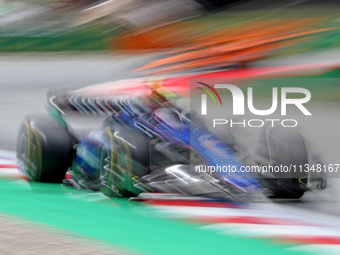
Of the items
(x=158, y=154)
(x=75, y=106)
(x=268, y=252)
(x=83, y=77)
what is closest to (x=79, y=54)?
(x=83, y=77)

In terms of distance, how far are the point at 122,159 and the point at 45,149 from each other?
96cm

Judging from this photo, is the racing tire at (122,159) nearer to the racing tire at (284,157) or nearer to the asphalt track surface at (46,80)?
the racing tire at (284,157)

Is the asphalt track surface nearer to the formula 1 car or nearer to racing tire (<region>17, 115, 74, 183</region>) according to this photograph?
the formula 1 car

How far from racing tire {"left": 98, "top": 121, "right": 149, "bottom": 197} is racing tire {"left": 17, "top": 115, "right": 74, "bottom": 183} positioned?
0.61 m

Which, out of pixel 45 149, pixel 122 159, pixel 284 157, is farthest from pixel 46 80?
pixel 284 157

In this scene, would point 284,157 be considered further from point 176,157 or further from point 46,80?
point 46,80

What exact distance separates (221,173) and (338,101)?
169 inches

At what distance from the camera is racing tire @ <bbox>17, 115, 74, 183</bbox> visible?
16.0 ft

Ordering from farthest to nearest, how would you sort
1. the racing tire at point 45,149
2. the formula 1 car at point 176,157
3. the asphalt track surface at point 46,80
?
the asphalt track surface at point 46,80
the racing tire at point 45,149
the formula 1 car at point 176,157

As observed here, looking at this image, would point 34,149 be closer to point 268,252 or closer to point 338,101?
point 268,252

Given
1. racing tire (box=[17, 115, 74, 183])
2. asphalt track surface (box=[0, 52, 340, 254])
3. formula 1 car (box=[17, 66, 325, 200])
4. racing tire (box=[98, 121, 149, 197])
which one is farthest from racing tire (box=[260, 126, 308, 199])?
asphalt track surface (box=[0, 52, 340, 254])

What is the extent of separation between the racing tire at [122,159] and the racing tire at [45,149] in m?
0.61

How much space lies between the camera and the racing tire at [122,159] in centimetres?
420

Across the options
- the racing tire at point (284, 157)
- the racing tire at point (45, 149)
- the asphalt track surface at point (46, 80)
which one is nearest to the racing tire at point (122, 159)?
the racing tire at point (45, 149)
